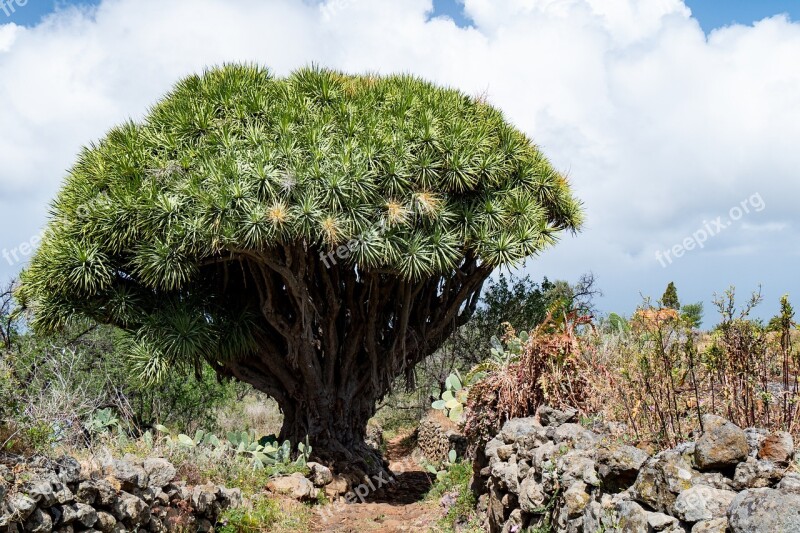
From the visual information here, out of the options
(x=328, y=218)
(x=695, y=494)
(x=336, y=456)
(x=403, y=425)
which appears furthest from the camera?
(x=403, y=425)

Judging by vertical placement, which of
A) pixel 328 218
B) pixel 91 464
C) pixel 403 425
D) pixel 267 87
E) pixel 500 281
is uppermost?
pixel 267 87

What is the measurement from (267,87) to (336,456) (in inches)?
216

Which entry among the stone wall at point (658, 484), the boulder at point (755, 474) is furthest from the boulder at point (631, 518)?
the boulder at point (755, 474)

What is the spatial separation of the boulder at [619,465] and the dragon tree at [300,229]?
5093 mm

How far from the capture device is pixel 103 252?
382 inches

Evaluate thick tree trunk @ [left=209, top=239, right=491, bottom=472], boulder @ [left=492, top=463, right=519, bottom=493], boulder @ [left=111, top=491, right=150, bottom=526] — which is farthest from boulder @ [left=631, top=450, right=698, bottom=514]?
thick tree trunk @ [left=209, top=239, right=491, bottom=472]

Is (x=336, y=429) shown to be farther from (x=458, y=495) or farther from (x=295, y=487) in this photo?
(x=458, y=495)

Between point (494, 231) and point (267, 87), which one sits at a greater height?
point (267, 87)

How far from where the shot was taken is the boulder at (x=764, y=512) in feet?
9.11

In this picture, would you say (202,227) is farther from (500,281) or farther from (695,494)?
(500,281)

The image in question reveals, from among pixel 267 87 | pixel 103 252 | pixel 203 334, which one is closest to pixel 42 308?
pixel 103 252

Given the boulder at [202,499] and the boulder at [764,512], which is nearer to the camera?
the boulder at [764,512]

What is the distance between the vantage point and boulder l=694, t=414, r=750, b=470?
11.1ft

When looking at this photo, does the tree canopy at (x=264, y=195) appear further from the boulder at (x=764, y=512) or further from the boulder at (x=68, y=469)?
the boulder at (x=764, y=512)
